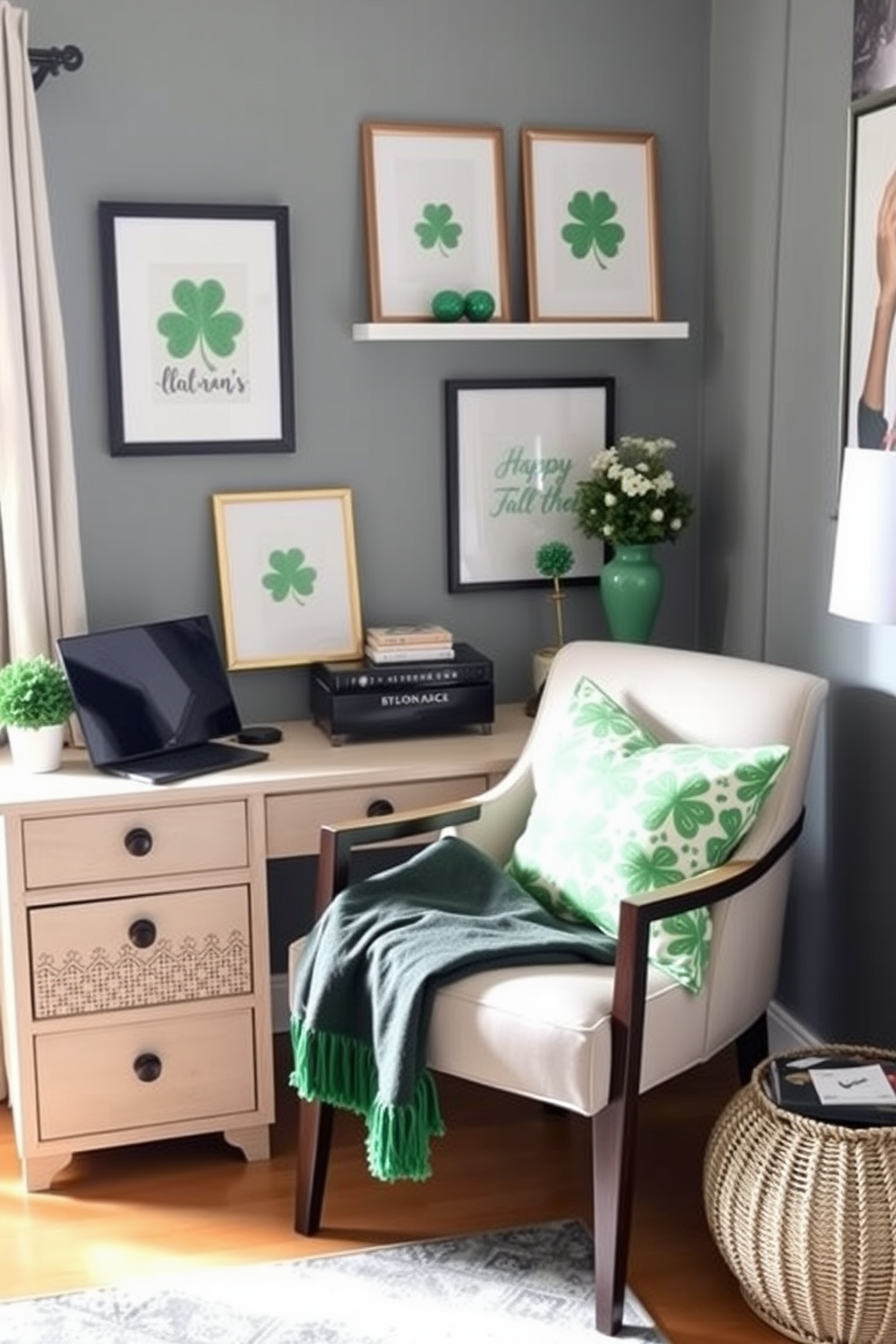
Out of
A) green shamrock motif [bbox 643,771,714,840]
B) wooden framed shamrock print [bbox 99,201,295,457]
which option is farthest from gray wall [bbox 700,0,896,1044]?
wooden framed shamrock print [bbox 99,201,295,457]

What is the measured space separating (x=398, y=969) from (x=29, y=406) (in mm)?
1286

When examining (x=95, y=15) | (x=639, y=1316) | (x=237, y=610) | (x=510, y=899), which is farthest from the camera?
(x=237, y=610)

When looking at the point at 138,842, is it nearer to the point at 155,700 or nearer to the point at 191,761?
the point at 191,761

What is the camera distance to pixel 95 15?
3.04m

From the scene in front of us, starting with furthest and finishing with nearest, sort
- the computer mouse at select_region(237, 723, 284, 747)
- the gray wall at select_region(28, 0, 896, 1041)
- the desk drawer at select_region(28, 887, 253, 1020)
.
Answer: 1. the computer mouse at select_region(237, 723, 284, 747)
2. the gray wall at select_region(28, 0, 896, 1041)
3. the desk drawer at select_region(28, 887, 253, 1020)

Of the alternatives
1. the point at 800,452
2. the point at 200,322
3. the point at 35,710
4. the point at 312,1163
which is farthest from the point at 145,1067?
the point at 800,452

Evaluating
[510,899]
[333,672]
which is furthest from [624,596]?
[510,899]

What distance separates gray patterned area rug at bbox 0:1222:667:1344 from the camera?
2.39 metres

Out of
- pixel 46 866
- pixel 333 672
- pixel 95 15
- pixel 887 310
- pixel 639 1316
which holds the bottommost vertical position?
pixel 639 1316

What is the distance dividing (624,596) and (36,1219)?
5.26ft

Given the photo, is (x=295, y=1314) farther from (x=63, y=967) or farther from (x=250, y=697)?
(x=250, y=697)

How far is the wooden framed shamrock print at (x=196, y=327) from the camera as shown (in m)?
3.13

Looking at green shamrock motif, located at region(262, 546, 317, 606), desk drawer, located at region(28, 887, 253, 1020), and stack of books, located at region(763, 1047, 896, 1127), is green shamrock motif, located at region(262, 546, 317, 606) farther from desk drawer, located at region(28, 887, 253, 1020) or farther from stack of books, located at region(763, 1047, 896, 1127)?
stack of books, located at region(763, 1047, 896, 1127)

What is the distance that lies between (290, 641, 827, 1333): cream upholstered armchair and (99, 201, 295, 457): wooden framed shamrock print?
2.71ft
